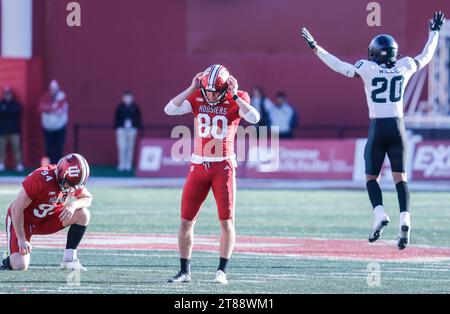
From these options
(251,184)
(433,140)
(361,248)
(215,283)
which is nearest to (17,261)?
(215,283)

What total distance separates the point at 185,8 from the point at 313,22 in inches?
124

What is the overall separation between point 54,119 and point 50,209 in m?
16.4

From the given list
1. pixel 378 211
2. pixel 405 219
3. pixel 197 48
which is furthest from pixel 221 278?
pixel 197 48

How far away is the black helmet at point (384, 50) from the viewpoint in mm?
11477

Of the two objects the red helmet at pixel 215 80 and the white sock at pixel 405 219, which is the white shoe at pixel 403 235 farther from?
the red helmet at pixel 215 80

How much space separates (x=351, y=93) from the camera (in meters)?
29.5

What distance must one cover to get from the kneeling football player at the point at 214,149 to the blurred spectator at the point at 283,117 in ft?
54.0

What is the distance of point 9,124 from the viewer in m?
27.9

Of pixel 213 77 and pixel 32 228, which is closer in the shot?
pixel 213 77

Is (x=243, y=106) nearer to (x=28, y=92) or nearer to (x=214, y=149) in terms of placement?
(x=214, y=149)

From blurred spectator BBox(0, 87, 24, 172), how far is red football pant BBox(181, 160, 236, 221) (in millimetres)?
17818

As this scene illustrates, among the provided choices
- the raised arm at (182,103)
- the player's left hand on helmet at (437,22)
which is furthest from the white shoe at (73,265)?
the player's left hand on helmet at (437,22)

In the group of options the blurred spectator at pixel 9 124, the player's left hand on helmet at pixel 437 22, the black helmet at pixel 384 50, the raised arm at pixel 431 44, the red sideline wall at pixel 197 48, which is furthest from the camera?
the red sideline wall at pixel 197 48
